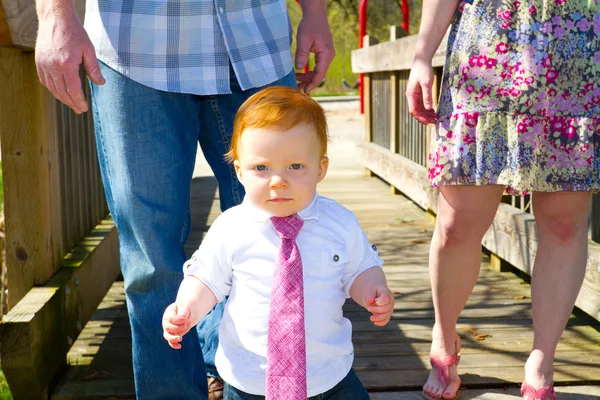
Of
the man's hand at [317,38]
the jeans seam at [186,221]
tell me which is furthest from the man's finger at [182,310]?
the man's hand at [317,38]

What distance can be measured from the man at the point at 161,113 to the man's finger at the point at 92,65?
0.01 metres

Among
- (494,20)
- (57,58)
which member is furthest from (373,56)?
(57,58)

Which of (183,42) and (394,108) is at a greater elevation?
(183,42)

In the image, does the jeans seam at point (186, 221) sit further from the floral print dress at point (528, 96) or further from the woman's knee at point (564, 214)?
the woman's knee at point (564, 214)

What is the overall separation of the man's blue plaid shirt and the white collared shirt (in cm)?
56

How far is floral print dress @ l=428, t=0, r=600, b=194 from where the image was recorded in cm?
273

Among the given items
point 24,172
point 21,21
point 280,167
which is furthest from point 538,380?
point 21,21

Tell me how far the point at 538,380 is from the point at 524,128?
31.6 inches

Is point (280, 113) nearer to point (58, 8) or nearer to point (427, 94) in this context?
point (58, 8)

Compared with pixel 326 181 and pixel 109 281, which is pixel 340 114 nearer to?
pixel 326 181

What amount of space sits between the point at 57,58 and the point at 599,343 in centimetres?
250

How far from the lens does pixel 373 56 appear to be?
8.40m

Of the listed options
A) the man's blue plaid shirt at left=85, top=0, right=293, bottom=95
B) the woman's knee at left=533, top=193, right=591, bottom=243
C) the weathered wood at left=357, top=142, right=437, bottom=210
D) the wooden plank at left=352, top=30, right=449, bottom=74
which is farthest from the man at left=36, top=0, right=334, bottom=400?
the weathered wood at left=357, top=142, right=437, bottom=210

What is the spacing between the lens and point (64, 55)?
2.29 metres
